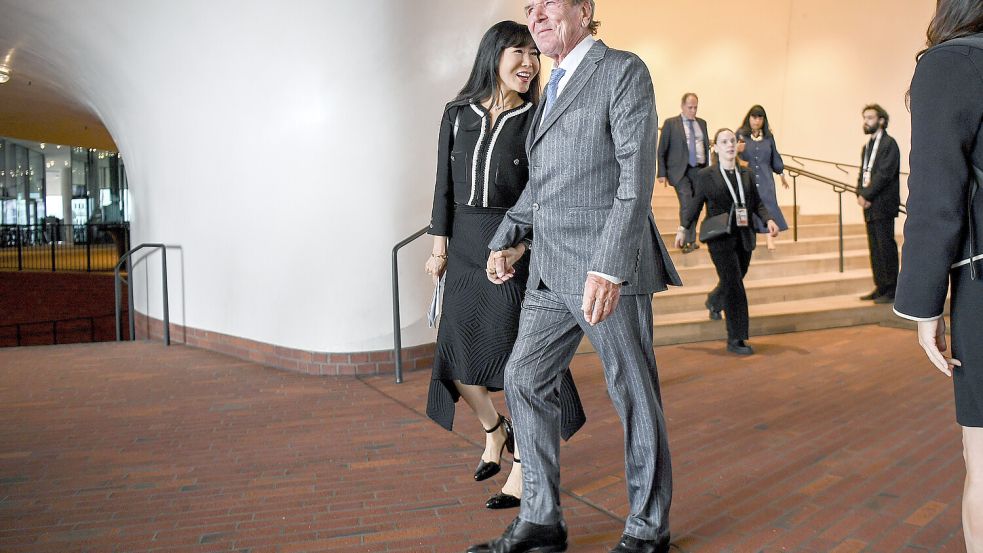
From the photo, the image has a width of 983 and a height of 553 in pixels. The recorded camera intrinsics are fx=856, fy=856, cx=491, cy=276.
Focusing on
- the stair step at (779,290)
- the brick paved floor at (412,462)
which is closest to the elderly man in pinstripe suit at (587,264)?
the brick paved floor at (412,462)

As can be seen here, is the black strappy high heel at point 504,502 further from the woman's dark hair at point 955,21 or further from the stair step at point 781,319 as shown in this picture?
the stair step at point 781,319

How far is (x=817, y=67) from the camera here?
1280 centimetres

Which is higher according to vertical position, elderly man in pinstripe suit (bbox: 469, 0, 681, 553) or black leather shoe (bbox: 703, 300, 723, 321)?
elderly man in pinstripe suit (bbox: 469, 0, 681, 553)

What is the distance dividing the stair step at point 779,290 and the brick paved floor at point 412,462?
1.32 meters

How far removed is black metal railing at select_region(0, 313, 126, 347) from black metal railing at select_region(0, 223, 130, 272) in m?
1.23

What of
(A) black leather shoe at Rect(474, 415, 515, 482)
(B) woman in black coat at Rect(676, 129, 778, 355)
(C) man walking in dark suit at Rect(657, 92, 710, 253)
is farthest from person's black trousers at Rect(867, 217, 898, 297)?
(A) black leather shoe at Rect(474, 415, 515, 482)

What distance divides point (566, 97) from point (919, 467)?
2398 millimetres

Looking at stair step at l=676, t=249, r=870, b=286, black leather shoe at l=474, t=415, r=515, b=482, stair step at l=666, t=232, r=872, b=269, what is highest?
stair step at l=666, t=232, r=872, b=269

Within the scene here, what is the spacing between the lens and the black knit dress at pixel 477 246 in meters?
3.13

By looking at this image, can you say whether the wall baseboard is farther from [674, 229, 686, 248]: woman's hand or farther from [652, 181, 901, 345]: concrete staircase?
[652, 181, 901, 345]: concrete staircase

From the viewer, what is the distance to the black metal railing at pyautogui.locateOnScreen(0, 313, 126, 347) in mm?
14625

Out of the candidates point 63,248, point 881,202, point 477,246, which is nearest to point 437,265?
point 477,246

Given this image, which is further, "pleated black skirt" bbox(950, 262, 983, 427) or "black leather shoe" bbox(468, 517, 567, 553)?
"black leather shoe" bbox(468, 517, 567, 553)

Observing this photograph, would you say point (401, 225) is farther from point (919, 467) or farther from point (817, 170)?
point (817, 170)
